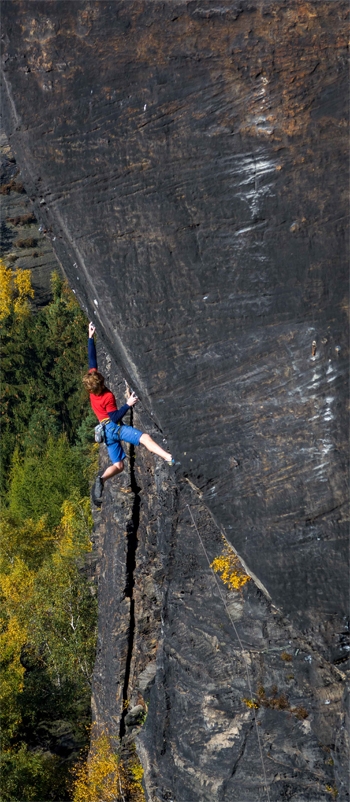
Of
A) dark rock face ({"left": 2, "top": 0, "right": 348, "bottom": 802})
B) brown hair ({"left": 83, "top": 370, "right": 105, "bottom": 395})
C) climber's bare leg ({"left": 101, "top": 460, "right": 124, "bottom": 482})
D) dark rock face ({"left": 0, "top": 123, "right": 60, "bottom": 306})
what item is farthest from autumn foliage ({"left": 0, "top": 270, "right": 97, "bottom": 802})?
dark rock face ({"left": 2, "top": 0, "right": 348, "bottom": 802})

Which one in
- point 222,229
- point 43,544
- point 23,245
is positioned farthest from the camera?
point 23,245

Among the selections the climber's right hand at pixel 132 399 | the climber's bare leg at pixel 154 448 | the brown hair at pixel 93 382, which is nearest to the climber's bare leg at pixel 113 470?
the brown hair at pixel 93 382

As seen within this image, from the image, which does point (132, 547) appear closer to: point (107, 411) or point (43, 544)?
point (107, 411)

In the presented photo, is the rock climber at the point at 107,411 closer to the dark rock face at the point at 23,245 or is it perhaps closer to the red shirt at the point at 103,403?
the red shirt at the point at 103,403

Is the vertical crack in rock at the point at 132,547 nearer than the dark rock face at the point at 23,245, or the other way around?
the vertical crack in rock at the point at 132,547

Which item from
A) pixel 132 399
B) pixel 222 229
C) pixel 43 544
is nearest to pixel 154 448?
pixel 132 399

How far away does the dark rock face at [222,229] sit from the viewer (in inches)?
320

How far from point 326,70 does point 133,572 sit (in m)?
14.0

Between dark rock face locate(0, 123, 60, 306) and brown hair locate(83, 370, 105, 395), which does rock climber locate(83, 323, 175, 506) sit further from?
dark rock face locate(0, 123, 60, 306)

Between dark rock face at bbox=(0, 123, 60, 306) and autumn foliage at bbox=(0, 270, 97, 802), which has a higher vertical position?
dark rock face at bbox=(0, 123, 60, 306)

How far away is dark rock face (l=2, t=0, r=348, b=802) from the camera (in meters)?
8.12

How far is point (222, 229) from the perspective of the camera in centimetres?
840

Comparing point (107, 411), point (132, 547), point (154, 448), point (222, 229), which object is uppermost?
point (132, 547)

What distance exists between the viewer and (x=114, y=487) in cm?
2052
